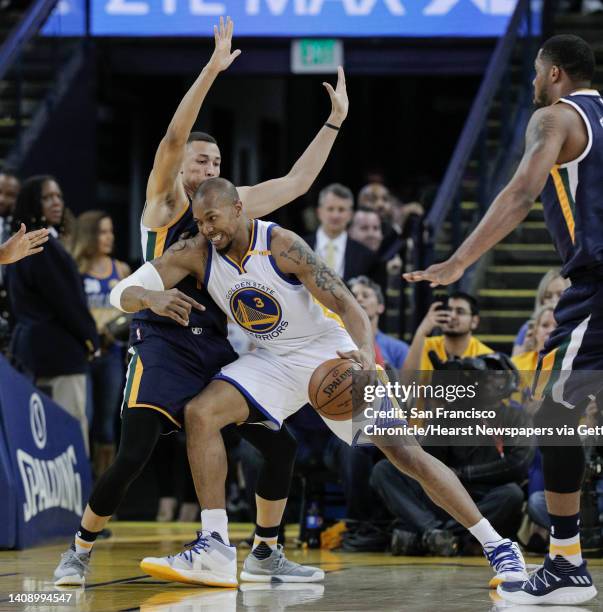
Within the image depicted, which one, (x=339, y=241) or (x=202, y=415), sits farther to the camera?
(x=339, y=241)

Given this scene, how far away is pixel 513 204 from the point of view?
5195mm

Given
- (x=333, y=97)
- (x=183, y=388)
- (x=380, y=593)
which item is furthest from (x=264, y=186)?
(x=380, y=593)

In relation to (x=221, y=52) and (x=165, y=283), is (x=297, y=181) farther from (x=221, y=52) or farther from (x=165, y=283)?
(x=165, y=283)

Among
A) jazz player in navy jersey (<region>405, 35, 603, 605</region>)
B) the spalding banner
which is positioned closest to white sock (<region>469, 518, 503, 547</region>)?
jazz player in navy jersey (<region>405, 35, 603, 605</region>)

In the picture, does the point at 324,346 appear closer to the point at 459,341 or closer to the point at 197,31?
the point at 459,341

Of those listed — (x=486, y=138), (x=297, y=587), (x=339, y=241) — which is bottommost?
(x=297, y=587)

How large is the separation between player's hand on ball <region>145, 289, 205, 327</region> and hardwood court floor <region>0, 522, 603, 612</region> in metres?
1.19

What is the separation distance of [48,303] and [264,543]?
3.12 m

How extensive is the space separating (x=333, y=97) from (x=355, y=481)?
2787 mm

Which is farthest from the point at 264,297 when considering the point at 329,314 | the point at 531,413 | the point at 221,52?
the point at 531,413

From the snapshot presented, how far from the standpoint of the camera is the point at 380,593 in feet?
19.1

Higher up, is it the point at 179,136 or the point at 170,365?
the point at 179,136

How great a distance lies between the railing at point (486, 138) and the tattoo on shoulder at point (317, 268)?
4601 mm

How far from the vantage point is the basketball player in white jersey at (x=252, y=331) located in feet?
19.6
